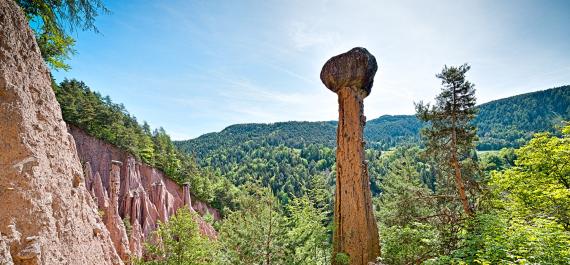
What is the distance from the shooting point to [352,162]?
10.8 m

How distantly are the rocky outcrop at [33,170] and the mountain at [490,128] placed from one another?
132934 mm

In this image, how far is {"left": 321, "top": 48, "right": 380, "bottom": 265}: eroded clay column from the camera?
10.3m

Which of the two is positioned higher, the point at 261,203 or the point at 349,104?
the point at 349,104

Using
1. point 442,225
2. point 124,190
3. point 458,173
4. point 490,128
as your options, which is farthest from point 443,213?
point 490,128

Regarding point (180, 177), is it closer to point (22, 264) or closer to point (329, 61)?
point (329, 61)

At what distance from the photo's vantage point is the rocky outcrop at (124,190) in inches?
975

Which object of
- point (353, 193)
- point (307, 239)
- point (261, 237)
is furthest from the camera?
point (307, 239)

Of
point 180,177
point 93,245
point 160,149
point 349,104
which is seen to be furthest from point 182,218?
point 160,149

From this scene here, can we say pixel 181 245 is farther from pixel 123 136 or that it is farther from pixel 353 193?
pixel 123 136

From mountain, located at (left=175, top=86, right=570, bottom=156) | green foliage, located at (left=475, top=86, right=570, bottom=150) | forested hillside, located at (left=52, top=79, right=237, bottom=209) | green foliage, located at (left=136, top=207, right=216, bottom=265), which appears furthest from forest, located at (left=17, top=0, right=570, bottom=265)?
green foliage, located at (left=475, top=86, right=570, bottom=150)

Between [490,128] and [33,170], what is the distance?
215 m

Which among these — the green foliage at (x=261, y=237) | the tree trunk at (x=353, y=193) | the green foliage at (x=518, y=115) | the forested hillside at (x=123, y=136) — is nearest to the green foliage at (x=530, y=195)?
the tree trunk at (x=353, y=193)

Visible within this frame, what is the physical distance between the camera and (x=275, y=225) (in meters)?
12.5

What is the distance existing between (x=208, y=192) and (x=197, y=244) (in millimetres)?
38115
